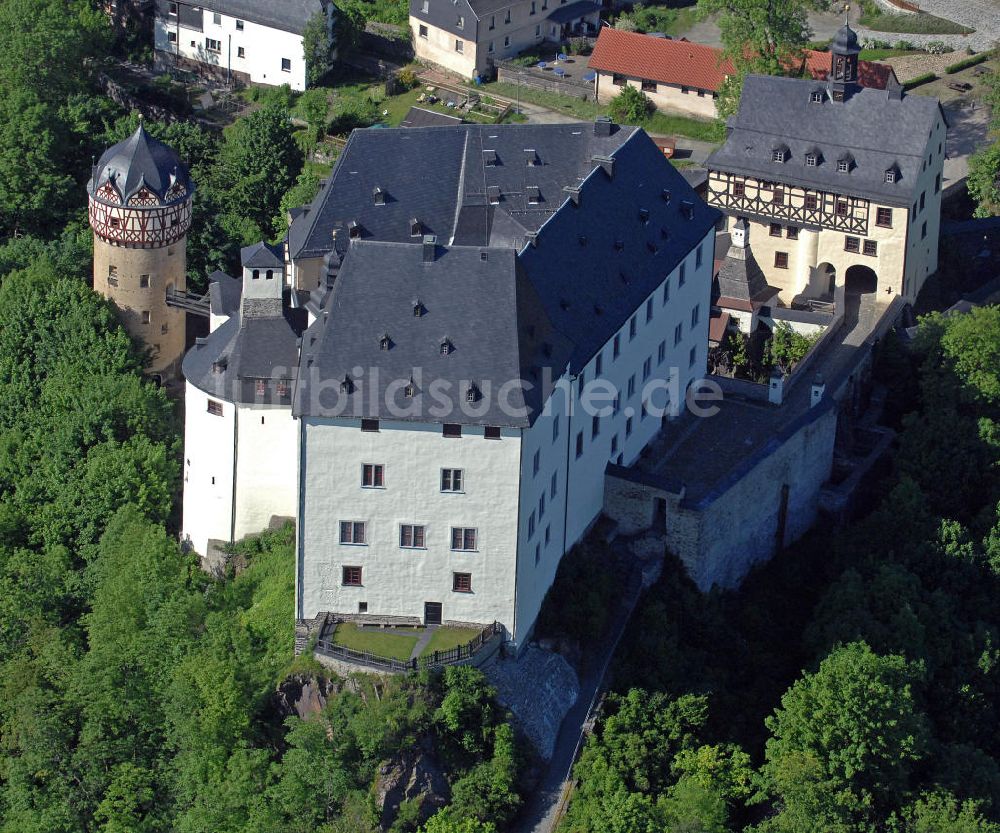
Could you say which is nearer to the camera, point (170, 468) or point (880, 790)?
point (880, 790)

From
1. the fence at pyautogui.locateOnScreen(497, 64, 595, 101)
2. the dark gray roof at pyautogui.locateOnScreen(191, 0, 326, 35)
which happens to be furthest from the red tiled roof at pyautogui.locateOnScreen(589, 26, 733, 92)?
the dark gray roof at pyautogui.locateOnScreen(191, 0, 326, 35)

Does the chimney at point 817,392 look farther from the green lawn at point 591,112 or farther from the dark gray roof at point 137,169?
the dark gray roof at point 137,169

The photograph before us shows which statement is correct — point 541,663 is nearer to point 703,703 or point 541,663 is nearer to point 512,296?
point 703,703

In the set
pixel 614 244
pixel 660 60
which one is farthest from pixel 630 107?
pixel 614 244

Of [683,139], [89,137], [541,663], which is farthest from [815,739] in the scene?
[89,137]

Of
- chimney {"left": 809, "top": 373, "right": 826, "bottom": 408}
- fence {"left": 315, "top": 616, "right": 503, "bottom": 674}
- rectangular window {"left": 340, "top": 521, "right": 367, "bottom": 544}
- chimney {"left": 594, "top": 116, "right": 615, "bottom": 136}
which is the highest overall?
chimney {"left": 594, "top": 116, "right": 615, "bottom": 136}

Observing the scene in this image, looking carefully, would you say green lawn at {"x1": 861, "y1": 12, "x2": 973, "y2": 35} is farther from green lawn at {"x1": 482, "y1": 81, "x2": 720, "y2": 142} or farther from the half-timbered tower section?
the half-timbered tower section
